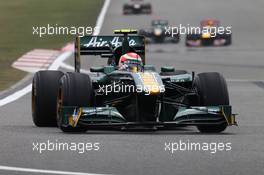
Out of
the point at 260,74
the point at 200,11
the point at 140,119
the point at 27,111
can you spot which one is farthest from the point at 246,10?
the point at 140,119

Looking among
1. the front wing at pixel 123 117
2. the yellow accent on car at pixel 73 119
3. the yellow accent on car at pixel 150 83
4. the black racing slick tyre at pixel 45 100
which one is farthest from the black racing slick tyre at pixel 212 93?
the black racing slick tyre at pixel 45 100

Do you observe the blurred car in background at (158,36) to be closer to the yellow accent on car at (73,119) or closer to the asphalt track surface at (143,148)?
the asphalt track surface at (143,148)

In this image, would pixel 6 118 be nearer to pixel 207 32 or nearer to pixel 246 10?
pixel 207 32

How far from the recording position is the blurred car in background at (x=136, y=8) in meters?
59.1

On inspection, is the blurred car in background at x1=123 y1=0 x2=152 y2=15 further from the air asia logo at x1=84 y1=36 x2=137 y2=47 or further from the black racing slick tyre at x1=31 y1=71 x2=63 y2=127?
the black racing slick tyre at x1=31 y1=71 x2=63 y2=127

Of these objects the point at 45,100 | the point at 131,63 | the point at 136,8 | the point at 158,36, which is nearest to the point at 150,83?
the point at 131,63

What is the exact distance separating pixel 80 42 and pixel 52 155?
6196mm

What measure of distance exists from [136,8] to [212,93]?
152ft

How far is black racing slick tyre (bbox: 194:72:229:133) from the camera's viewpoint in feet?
44.2

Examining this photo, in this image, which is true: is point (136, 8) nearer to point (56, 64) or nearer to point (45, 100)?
point (56, 64)

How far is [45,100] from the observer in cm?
1434

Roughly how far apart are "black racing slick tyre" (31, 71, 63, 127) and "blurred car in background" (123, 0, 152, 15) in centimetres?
4450

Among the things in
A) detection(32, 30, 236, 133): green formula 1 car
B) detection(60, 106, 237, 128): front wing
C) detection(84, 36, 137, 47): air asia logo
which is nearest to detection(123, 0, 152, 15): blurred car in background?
detection(84, 36, 137, 47): air asia logo

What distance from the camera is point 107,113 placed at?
1316 centimetres
